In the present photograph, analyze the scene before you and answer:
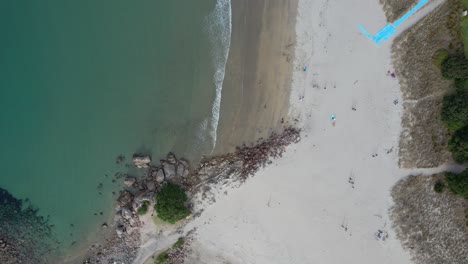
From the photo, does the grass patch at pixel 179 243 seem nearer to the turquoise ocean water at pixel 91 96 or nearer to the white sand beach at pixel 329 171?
the white sand beach at pixel 329 171

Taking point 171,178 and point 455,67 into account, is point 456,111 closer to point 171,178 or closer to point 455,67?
point 455,67

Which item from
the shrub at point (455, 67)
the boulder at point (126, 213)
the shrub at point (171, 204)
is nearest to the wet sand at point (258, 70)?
the shrub at point (171, 204)

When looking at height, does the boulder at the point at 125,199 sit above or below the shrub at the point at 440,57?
below

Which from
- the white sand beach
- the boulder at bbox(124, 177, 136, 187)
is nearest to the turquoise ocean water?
the boulder at bbox(124, 177, 136, 187)

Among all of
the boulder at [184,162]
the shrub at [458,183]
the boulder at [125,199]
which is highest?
the boulder at [184,162]

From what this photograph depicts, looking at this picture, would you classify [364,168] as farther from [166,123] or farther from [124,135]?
[124,135]

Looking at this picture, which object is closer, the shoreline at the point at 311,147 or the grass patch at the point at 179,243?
the shoreline at the point at 311,147

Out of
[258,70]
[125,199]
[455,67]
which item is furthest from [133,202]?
[455,67]
